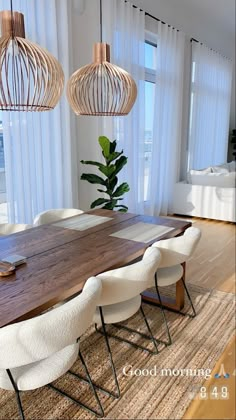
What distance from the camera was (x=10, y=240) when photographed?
225 centimetres

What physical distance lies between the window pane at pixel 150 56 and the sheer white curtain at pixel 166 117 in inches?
6.0

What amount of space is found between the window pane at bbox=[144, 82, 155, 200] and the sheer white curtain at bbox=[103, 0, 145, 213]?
24cm

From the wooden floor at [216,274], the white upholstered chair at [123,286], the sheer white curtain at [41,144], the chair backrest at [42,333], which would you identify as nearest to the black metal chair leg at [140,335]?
the white upholstered chair at [123,286]

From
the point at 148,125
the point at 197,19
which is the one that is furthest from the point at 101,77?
the point at 197,19

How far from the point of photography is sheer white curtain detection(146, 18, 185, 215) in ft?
17.3

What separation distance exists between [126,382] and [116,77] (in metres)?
2.02

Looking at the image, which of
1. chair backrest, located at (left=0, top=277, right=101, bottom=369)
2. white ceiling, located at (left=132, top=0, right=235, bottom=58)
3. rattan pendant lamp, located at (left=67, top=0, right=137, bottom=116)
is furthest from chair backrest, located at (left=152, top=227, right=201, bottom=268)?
white ceiling, located at (left=132, top=0, right=235, bottom=58)

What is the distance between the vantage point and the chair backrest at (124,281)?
1659 mm

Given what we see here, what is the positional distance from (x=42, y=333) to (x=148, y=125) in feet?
15.0

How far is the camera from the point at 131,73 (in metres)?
Result: 4.70

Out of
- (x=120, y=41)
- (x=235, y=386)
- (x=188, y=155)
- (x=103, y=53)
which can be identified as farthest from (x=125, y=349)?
(x=188, y=155)

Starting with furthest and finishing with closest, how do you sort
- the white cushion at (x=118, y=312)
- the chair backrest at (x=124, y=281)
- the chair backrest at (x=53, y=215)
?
1. the chair backrest at (x=53, y=215)
2. the white cushion at (x=118, y=312)
3. the chair backrest at (x=124, y=281)

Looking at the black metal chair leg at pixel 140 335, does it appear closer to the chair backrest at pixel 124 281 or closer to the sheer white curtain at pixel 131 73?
the chair backrest at pixel 124 281

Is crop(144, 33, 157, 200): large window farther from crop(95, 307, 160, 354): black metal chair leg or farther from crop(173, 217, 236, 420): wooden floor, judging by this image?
crop(95, 307, 160, 354): black metal chair leg
